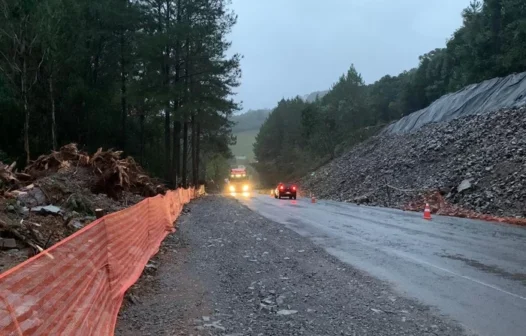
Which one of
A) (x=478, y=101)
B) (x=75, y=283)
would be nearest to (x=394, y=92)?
(x=478, y=101)

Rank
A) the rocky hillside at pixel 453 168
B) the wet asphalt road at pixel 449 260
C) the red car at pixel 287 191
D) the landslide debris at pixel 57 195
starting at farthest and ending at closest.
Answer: the red car at pixel 287 191 → the rocky hillside at pixel 453 168 → the landslide debris at pixel 57 195 → the wet asphalt road at pixel 449 260

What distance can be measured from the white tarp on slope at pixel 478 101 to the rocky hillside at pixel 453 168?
143 cm

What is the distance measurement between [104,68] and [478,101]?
3235cm

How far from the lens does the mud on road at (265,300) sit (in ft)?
18.8

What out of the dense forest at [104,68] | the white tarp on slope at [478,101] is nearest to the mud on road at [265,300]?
the dense forest at [104,68]

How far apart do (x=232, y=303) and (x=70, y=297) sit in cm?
344

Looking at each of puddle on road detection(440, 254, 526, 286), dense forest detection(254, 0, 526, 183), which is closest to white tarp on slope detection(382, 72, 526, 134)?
dense forest detection(254, 0, 526, 183)

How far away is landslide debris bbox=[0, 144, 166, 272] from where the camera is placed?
8.69m

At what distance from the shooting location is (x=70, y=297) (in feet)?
12.6

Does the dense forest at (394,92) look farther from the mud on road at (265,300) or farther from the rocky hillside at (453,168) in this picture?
the mud on road at (265,300)

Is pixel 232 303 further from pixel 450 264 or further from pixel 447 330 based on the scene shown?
pixel 450 264

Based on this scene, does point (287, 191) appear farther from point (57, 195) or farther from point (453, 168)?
point (57, 195)

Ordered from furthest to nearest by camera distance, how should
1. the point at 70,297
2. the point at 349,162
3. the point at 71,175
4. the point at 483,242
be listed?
the point at 349,162 < the point at 71,175 < the point at 483,242 < the point at 70,297

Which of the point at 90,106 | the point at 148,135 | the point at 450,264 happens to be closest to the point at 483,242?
the point at 450,264
